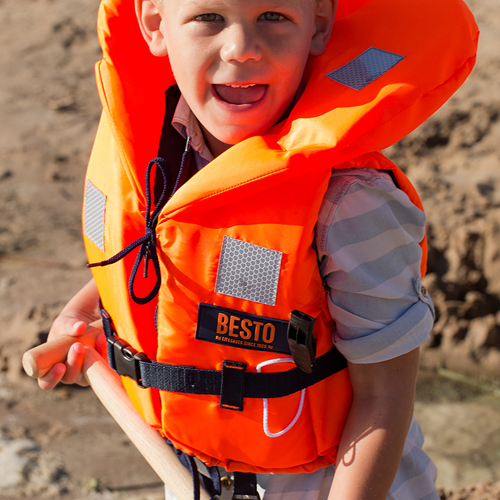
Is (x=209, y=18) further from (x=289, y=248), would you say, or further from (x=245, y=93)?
(x=289, y=248)

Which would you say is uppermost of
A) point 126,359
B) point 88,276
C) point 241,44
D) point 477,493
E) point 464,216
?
point 241,44

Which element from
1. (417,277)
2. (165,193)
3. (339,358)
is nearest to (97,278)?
(165,193)

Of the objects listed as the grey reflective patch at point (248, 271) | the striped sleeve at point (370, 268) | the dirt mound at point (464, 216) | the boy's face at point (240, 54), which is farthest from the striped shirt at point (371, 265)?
the dirt mound at point (464, 216)

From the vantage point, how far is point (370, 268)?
1166mm

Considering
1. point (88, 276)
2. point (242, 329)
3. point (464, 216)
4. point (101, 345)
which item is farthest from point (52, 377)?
point (464, 216)

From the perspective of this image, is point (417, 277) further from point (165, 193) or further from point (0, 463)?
point (0, 463)

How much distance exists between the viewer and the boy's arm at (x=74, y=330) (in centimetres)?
166

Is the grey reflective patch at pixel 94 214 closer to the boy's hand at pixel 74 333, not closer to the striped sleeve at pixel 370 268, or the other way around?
the boy's hand at pixel 74 333

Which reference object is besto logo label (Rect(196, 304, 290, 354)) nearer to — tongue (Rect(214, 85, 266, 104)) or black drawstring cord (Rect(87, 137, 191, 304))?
black drawstring cord (Rect(87, 137, 191, 304))

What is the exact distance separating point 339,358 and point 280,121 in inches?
22.5

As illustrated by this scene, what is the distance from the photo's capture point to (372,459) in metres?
1.20

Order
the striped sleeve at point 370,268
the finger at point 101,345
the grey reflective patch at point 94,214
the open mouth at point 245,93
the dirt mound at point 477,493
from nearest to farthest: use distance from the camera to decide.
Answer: the striped sleeve at point 370,268 → the open mouth at point 245,93 → the grey reflective patch at point 94,214 → the finger at point 101,345 → the dirt mound at point 477,493

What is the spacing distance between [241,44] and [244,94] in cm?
13

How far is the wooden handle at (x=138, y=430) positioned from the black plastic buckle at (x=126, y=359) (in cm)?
17
